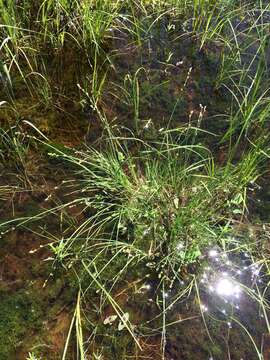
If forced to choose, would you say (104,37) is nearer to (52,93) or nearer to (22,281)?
(52,93)

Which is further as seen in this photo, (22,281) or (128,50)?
(128,50)

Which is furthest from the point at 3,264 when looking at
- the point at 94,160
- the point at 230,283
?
the point at 230,283

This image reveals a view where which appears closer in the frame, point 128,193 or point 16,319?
point 16,319

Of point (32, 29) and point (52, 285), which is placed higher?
point (32, 29)

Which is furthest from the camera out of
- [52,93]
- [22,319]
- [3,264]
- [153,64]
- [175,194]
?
[153,64]

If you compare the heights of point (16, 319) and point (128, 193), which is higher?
point (128, 193)

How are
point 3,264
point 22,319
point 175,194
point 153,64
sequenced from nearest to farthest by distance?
point 22,319 → point 3,264 → point 175,194 → point 153,64

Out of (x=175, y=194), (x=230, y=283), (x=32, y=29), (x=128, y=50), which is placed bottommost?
(x=230, y=283)
